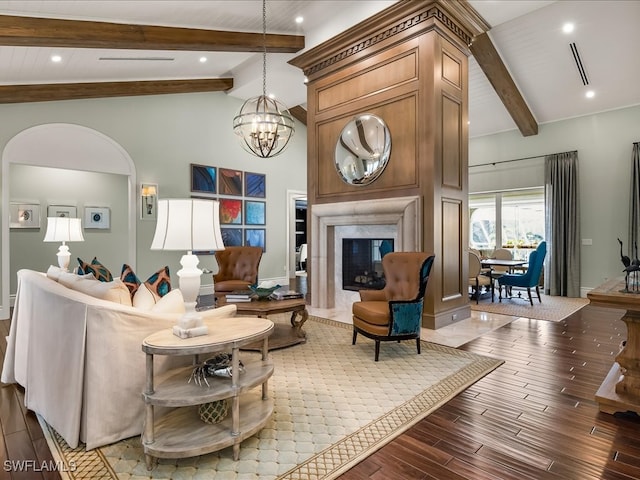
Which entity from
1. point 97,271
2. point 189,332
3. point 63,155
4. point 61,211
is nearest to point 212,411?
point 189,332

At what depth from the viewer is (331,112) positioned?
5594mm

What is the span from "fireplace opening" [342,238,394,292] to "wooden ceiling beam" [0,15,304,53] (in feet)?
10.8

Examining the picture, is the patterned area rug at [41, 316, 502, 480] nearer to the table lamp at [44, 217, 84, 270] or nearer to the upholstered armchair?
the upholstered armchair

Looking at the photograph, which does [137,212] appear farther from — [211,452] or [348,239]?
[211,452]

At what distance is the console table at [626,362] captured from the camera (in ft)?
7.33

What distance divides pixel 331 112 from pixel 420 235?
2.49m

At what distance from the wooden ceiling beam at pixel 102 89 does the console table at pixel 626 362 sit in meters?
6.91

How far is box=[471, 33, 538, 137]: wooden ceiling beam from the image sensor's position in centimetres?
566

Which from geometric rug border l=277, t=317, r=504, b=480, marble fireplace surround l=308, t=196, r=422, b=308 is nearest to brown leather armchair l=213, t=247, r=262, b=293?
marble fireplace surround l=308, t=196, r=422, b=308

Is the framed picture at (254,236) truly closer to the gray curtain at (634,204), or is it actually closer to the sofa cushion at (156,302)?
the sofa cushion at (156,302)

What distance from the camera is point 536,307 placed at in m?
5.87

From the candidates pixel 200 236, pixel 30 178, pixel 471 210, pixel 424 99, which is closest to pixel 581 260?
pixel 471 210

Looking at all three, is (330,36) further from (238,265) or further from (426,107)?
(238,265)

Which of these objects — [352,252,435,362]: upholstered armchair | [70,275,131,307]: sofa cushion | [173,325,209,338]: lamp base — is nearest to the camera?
[173,325,209,338]: lamp base
